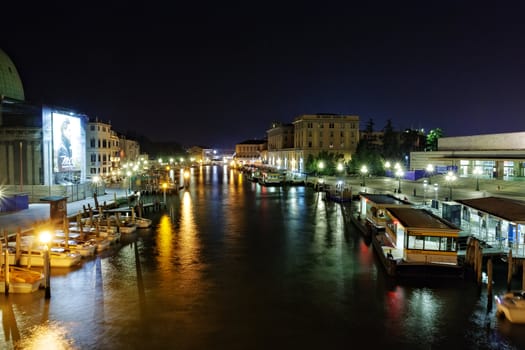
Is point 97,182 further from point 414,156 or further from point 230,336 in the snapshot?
point 414,156

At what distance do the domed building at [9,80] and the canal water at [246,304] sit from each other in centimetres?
3271

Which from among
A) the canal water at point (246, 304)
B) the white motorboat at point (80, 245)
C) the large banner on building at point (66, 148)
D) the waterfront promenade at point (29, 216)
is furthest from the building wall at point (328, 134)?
the white motorboat at point (80, 245)

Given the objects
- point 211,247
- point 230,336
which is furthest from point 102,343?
point 211,247

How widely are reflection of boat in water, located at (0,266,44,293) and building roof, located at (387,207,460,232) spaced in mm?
17702

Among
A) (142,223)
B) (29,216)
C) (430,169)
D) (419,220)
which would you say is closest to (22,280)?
(142,223)

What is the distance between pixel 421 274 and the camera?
2134 cm

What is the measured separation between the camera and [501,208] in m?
24.6

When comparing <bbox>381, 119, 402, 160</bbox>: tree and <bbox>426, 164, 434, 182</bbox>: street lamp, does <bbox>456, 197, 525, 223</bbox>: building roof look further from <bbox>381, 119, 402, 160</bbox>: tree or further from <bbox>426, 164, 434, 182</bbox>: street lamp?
<bbox>381, 119, 402, 160</bbox>: tree

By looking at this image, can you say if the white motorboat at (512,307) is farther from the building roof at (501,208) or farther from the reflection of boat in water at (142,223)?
the reflection of boat in water at (142,223)

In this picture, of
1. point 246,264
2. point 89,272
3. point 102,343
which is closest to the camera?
point 102,343

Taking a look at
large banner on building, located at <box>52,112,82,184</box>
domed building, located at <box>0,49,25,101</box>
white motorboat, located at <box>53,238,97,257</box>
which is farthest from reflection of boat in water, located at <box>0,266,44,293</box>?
domed building, located at <box>0,49,25,101</box>

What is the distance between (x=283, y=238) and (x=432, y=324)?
53.2 ft

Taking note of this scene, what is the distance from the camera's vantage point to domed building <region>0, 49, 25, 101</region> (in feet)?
164

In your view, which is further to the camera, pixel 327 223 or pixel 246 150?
pixel 246 150
